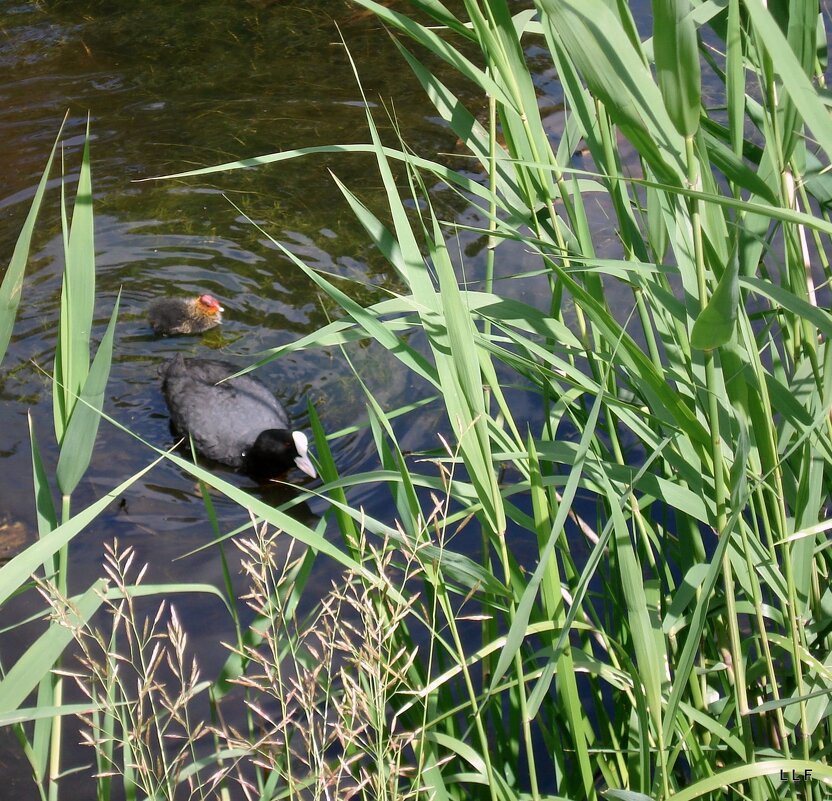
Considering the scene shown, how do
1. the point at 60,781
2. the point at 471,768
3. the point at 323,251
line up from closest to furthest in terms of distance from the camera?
the point at 471,768
the point at 60,781
the point at 323,251

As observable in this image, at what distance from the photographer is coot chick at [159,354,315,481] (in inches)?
171

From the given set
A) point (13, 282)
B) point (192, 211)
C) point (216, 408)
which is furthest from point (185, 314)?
point (13, 282)

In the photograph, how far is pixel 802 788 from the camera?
1.92m

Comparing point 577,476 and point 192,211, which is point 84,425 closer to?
point 577,476

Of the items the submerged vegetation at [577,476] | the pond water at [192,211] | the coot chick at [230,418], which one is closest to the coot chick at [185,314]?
the pond water at [192,211]

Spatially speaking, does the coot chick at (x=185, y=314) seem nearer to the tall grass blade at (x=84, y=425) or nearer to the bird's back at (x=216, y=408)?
the bird's back at (x=216, y=408)

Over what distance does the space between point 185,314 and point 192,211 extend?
1.02m

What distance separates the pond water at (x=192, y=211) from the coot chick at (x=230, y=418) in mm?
148

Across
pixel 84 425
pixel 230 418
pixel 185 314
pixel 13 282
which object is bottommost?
pixel 230 418

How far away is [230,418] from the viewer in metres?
4.50

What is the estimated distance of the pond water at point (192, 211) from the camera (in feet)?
13.4

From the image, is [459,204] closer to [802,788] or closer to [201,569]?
[201,569]

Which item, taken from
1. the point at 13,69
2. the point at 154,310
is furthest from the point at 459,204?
the point at 13,69

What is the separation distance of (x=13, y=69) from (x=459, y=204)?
350 centimetres
